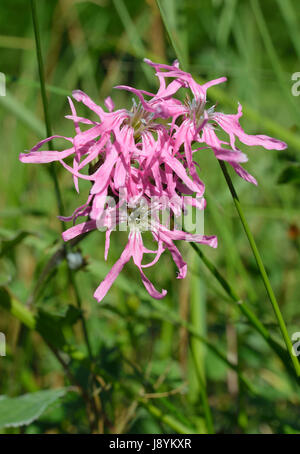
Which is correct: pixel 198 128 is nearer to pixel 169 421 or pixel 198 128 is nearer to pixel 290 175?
pixel 290 175

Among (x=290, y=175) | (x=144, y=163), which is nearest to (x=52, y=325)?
(x=144, y=163)

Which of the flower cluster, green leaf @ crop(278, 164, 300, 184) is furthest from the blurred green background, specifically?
the flower cluster

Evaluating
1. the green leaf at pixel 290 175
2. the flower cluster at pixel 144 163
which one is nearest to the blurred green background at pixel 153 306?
the green leaf at pixel 290 175

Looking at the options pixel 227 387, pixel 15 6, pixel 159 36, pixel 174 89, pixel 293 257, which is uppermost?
pixel 15 6

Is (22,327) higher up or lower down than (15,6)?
lower down

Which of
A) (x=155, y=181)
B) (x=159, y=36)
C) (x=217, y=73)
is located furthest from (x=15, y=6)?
(x=155, y=181)
